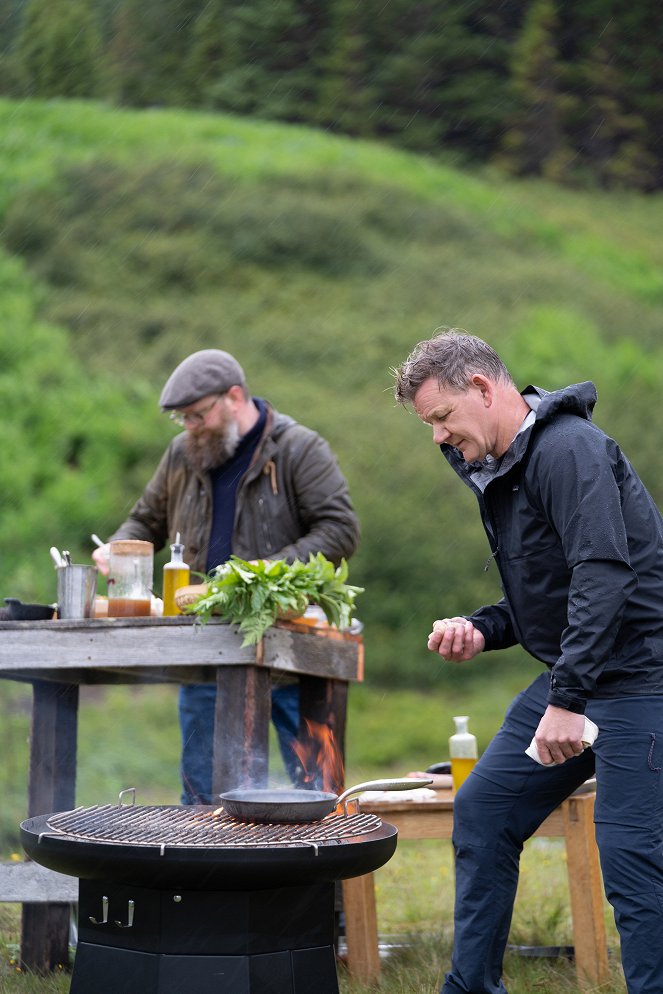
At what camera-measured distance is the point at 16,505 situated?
11719mm

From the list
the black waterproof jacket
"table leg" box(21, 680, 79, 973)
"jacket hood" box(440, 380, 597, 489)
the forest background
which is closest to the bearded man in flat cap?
"table leg" box(21, 680, 79, 973)

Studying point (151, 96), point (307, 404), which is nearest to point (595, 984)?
point (307, 404)

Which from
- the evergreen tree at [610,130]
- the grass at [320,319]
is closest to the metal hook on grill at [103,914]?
the grass at [320,319]

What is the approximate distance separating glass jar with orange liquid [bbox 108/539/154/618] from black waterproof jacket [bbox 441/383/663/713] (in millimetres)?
1077

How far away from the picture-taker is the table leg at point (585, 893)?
3.35 m

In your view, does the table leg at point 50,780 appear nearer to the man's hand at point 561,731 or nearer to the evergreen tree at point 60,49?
the man's hand at point 561,731

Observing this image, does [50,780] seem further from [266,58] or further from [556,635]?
[266,58]

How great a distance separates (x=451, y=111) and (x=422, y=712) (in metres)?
9.70

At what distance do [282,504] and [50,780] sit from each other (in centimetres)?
116

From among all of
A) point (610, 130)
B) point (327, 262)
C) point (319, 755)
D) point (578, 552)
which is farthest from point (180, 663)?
point (610, 130)

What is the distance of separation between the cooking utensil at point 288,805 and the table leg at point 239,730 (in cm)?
52

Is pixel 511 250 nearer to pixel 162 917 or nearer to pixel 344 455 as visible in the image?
pixel 344 455

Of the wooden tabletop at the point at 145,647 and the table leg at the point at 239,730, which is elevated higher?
the wooden tabletop at the point at 145,647

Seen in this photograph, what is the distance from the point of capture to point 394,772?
353 inches
